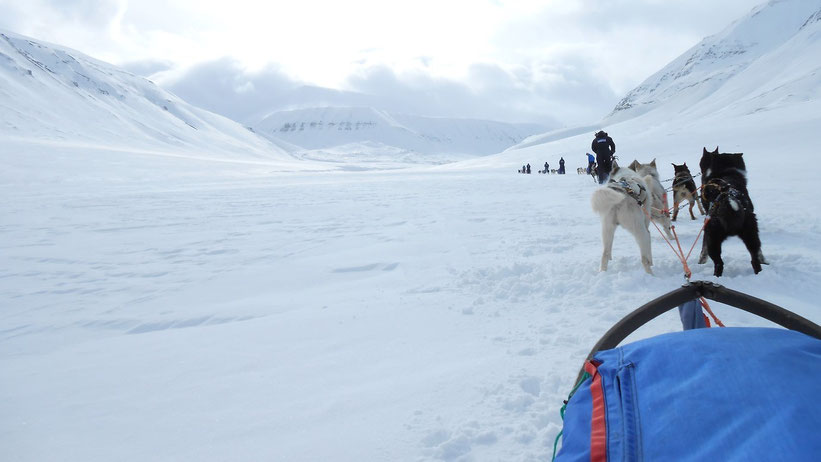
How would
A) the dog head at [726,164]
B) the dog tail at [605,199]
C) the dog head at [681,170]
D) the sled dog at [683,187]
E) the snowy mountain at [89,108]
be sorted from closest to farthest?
the dog tail at [605,199] → the dog head at [726,164] → the sled dog at [683,187] → the dog head at [681,170] → the snowy mountain at [89,108]

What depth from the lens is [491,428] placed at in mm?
2021

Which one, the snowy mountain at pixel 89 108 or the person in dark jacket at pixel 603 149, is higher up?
the snowy mountain at pixel 89 108

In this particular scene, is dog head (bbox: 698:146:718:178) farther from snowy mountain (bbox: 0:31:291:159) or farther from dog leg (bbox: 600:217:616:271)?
snowy mountain (bbox: 0:31:291:159)

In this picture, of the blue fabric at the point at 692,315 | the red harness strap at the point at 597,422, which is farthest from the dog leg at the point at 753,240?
the red harness strap at the point at 597,422

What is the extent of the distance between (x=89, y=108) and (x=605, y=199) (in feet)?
417

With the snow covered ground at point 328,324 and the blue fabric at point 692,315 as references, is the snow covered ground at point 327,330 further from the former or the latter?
the blue fabric at point 692,315

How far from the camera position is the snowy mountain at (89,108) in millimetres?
79062

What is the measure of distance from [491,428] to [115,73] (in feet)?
635

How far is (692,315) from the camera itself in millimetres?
1613

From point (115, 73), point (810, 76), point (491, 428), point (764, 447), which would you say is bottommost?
point (491, 428)

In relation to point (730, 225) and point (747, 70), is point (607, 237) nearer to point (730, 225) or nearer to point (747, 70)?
point (730, 225)

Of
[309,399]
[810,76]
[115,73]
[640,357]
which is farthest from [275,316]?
[115,73]

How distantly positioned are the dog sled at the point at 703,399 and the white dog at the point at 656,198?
403 centimetres

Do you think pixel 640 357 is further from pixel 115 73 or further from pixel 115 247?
pixel 115 73
